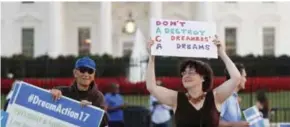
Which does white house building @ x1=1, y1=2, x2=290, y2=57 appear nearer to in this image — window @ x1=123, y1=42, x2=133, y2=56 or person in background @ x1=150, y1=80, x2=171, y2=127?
window @ x1=123, y1=42, x2=133, y2=56

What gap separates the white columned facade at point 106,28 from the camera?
43438 millimetres

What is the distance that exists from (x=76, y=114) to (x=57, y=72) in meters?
21.8

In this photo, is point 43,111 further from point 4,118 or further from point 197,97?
point 197,97

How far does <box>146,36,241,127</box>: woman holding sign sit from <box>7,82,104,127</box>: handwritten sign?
86 centimetres

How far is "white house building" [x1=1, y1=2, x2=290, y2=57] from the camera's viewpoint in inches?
1764

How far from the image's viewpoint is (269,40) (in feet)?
158

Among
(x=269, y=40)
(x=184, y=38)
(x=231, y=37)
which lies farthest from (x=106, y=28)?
(x=184, y=38)

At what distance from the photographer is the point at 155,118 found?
1464 centimetres

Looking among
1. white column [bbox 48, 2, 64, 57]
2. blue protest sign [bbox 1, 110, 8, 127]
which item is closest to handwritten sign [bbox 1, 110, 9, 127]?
blue protest sign [bbox 1, 110, 8, 127]

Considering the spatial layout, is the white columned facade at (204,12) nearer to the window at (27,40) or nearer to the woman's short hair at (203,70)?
the window at (27,40)

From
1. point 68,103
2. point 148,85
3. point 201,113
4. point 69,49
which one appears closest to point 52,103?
point 68,103

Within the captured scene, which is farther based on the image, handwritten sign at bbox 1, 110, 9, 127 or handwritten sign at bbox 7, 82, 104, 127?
handwritten sign at bbox 1, 110, 9, 127

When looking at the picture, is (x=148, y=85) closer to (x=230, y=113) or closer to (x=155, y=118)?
(x=230, y=113)

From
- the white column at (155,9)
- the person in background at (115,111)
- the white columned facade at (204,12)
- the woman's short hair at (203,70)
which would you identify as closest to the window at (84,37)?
the white column at (155,9)
